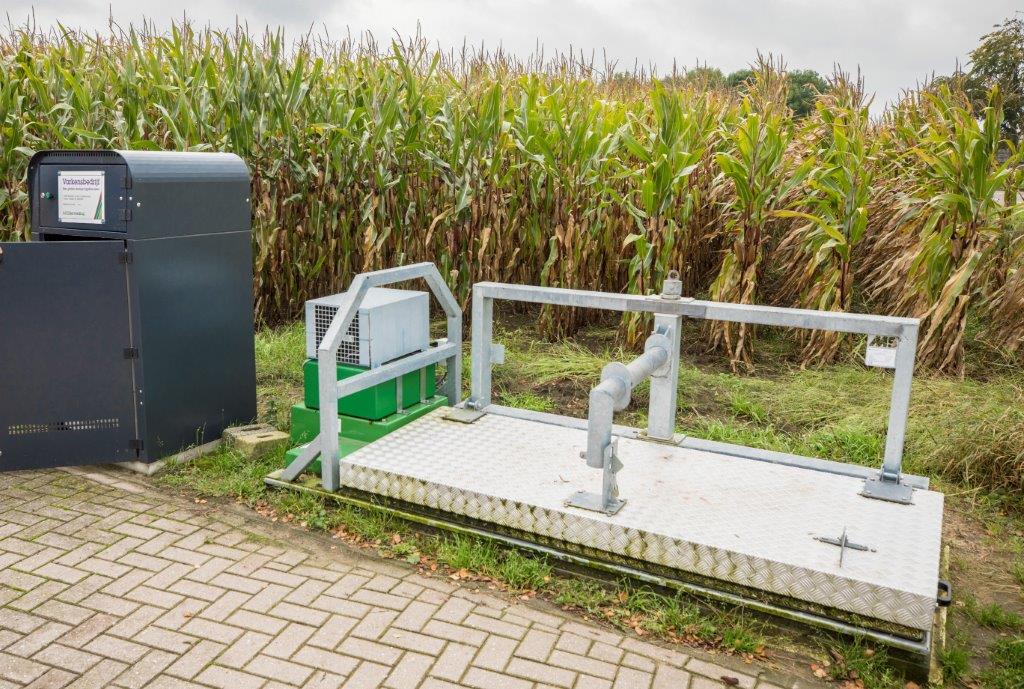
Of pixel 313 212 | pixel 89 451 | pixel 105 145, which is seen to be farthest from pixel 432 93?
pixel 89 451

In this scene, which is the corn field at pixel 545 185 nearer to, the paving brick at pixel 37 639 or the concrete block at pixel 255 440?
the concrete block at pixel 255 440

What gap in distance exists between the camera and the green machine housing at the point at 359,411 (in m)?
4.75

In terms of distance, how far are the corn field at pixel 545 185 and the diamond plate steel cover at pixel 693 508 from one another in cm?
267

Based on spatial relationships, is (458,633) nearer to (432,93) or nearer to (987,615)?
(987,615)

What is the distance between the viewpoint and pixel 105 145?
7.25m

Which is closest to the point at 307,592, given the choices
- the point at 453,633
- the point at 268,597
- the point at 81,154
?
the point at 268,597

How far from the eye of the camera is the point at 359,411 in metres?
4.82

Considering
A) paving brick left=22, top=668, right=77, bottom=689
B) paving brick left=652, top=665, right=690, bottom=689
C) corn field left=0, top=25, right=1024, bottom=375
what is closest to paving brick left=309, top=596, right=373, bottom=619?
paving brick left=22, top=668, right=77, bottom=689

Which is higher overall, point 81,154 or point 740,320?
point 81,154

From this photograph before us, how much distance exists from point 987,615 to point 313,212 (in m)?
6.11

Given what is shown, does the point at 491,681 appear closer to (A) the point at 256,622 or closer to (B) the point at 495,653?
(B) the point at 495,653

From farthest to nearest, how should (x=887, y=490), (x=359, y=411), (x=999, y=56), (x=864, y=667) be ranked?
(x=999, y=56) < (x=359, y=411) < (x=887, y=490) < (x=864, y=667)

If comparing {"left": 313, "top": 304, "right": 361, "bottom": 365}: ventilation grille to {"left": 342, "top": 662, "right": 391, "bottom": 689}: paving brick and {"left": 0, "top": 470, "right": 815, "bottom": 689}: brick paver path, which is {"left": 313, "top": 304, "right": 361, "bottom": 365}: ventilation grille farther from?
{"left": 342, "top": 662, "right": 391, "bottom": 689}: paving brick

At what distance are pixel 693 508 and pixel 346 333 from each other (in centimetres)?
207
